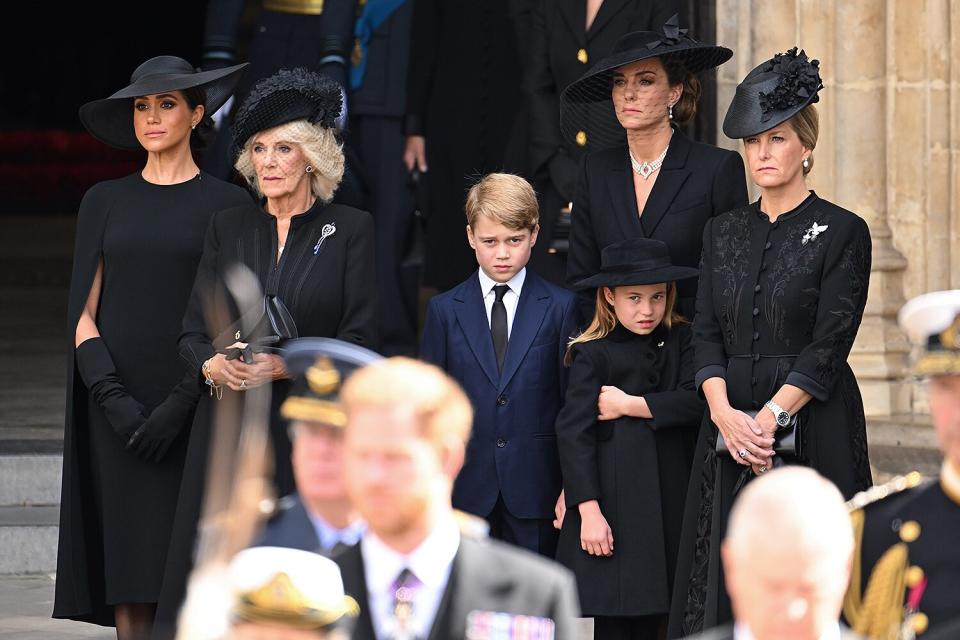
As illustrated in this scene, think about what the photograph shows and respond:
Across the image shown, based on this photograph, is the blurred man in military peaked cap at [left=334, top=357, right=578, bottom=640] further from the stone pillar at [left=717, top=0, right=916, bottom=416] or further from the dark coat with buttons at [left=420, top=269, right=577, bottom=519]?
the stone pillar at [left=717, top=0, right=916, bottom=416]

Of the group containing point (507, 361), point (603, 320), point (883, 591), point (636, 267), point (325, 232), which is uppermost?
point (325, 232)

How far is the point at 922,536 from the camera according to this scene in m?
3.25

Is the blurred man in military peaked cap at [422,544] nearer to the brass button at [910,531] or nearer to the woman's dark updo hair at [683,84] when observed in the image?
the brass button at [910,531]

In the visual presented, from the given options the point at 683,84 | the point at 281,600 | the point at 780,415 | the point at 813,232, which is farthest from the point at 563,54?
the point at 281,600

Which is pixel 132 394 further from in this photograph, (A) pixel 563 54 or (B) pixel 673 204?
(A) pixel 563 54

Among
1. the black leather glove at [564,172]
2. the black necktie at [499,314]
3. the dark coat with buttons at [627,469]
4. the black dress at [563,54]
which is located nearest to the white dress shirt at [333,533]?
the dark coat with buttons at [627,469]

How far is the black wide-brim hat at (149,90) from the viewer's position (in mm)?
5492

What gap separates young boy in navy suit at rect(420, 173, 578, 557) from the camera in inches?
203

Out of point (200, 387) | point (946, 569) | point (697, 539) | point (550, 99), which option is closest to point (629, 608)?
point (697, 539)

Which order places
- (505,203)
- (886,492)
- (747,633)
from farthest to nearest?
(505,203) → (886,492) → (747,633)

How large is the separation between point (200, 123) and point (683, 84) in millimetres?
1441

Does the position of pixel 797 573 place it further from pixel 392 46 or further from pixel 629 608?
pixel 392 46

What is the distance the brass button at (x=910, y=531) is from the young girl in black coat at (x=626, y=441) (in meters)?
1.81

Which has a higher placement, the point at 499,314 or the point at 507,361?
the point at 499,314
